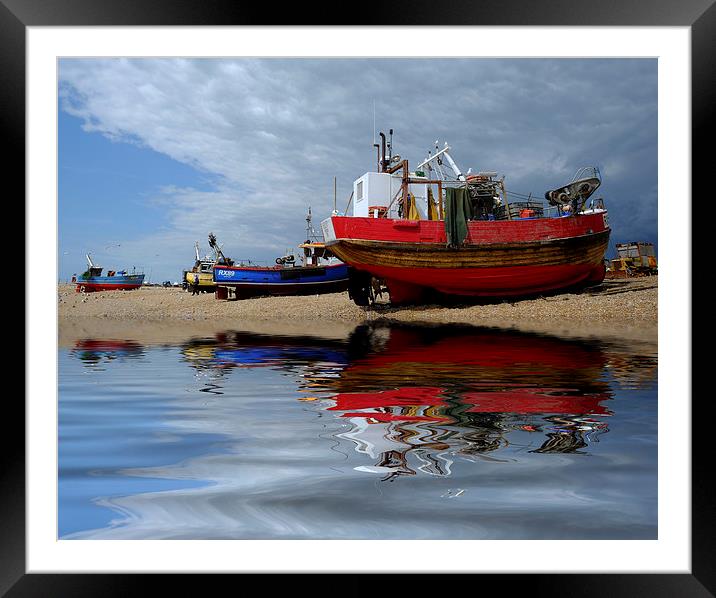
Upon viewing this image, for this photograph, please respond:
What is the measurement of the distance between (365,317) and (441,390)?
26.4ft

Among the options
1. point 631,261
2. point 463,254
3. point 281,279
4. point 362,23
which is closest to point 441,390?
point 362,23

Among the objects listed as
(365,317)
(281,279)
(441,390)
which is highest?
(281,279)

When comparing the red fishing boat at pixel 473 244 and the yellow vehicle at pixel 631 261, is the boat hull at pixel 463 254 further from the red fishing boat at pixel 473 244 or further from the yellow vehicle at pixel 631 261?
the yellow vehicle at pixel 631 261

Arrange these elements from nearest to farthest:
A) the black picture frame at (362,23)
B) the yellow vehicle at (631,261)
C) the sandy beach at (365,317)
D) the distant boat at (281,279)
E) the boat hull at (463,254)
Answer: the black picture frame at (362,23), the sandy beach at (365,317), the boat hull at (463,254), the yellow vehicle at (631,261), the distant boat at (281,279)

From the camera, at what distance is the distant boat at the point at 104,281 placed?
25.4 metres

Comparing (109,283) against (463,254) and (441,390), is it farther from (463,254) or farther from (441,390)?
(441,390)

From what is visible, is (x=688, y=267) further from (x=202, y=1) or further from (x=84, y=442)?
(x=84, y=442)

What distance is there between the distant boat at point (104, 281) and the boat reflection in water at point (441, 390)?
68.5ft

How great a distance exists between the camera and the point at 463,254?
12383 millimetres

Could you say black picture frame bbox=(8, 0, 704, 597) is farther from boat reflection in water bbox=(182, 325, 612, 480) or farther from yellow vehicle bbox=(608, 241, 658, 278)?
yellow vehicle bbox=(608, 241, 658, 278)

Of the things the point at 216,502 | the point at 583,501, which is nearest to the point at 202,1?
the point at 216,502

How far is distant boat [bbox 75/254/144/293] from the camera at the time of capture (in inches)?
1002

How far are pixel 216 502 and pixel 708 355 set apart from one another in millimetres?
2213

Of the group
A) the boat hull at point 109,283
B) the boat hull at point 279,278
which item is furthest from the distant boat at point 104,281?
the boat hull at point 279,278
